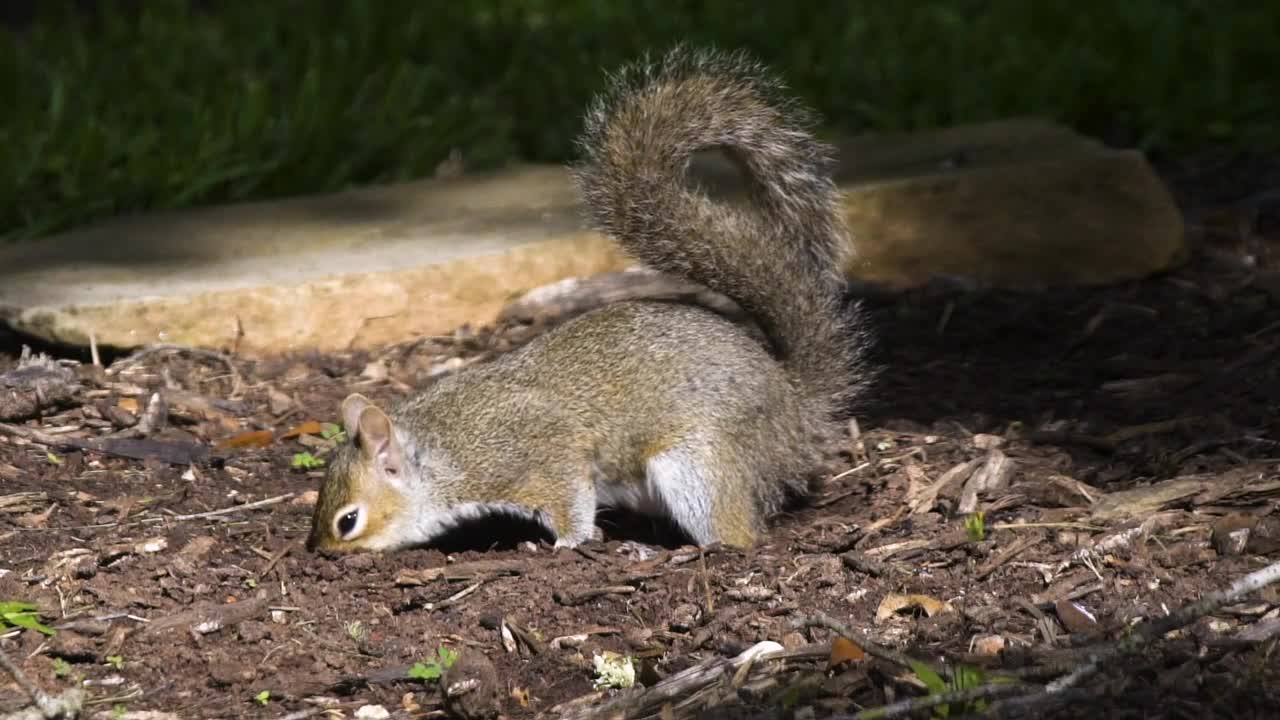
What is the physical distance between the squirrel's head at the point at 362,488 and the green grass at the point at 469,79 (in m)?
2.41

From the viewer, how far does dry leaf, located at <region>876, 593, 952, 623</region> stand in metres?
3.39

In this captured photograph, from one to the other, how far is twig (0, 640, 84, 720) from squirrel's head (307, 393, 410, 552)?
919mm

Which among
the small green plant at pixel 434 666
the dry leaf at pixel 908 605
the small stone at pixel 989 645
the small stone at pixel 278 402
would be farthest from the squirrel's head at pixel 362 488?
the small stone at pixel 989 645

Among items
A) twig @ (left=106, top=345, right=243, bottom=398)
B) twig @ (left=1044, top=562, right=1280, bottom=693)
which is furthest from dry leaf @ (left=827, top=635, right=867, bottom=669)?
twig @ (left=106, top=345, right=243, bottom=398)

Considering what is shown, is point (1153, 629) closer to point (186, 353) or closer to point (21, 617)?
point (21, 617)

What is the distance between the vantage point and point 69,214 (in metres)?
6.06

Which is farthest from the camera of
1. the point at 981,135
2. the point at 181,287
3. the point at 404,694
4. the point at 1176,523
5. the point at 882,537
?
the point at 981,135

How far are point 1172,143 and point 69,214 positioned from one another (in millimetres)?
4485

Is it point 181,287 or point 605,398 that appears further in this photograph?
point 181,287

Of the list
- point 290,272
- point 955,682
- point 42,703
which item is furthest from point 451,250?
point 955,682

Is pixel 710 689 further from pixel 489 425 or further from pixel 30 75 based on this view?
pixel 30 75

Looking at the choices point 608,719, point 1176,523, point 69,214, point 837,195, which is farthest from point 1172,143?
point 608,719

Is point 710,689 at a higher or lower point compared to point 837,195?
lower

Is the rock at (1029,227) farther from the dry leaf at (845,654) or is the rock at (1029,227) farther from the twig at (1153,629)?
the twig at (1153,629)
